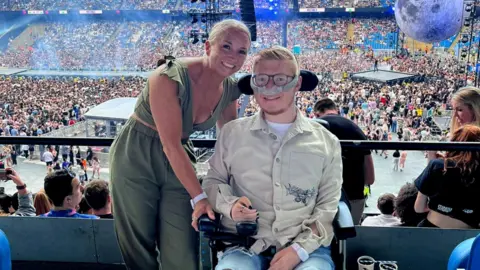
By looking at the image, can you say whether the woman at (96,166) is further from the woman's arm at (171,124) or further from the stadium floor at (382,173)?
the woman's arm at (171,124)

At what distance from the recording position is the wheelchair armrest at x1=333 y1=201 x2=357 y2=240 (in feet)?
4.06

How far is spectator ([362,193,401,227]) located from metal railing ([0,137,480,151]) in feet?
2.23

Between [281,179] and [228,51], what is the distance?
40 centimetres

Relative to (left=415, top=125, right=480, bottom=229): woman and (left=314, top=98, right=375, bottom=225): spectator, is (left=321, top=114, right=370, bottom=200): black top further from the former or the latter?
(left=415, top=125, right=480, bottom=229): woman

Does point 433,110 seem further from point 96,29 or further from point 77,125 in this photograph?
point 96,29

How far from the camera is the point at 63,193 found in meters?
2.00

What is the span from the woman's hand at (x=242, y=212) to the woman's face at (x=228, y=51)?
390mm

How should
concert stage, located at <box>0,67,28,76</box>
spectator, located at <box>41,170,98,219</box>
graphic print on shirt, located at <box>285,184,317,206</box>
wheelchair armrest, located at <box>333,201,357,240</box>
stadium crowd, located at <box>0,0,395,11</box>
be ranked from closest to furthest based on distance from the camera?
wheelchair armrest, located at <box>333,201,357,240</box>, graphic print on shirt, located at <box>285,184,317,206</box>, spectator, located at <box>41,170,98,219</box>, concert stage, located at <box>0,67,28,76</box>, stadium crowd, located at <box>0,0,395,11</box>

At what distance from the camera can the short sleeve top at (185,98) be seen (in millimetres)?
1321

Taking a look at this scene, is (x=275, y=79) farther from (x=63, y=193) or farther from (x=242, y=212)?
(x=63, y=193)

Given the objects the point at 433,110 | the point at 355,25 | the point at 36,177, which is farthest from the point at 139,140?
A: the point at 355,25

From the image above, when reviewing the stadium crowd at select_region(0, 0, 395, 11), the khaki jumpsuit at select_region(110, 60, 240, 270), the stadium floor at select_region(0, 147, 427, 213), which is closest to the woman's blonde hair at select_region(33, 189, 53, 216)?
the khaki jumpsuit at select_region(110, 60, 240, 270)

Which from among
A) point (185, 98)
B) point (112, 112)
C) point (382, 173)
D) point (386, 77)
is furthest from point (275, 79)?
point (386, 77)

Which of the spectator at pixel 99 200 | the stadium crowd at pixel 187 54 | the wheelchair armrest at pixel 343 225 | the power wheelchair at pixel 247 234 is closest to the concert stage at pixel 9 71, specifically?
the stadium crowd at pixel 187 54
